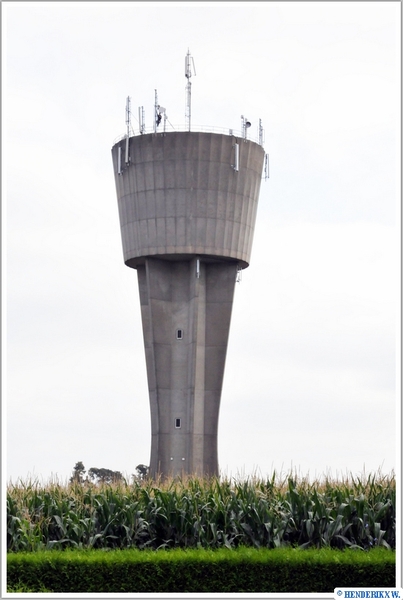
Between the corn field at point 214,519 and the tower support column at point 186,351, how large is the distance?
18959 millimetres

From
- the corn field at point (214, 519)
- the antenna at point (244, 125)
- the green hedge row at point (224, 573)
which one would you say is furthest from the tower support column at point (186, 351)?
the green hedge row at point (224, 573)

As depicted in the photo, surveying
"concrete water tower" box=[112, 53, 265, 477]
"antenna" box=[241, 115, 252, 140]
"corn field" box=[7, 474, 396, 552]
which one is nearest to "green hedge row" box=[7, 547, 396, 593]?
"corn field" box=[7, 474, 396, 552]

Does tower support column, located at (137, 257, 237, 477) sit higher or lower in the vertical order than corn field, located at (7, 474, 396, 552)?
higher

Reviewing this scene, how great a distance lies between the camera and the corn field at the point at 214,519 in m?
19.4

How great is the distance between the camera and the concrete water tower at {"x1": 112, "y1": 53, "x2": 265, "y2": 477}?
40031 millimetres

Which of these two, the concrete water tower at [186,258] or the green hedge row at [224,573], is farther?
the concrete water tower at [186,258]

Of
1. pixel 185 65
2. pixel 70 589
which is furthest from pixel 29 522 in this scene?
pixel 185 65

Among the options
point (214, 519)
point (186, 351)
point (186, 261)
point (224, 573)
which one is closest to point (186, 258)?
point (186, 261)

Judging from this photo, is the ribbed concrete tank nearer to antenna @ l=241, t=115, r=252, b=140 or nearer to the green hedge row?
antenna @ l=241, t=115, r=252, b=140

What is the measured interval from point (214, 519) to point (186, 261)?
2226 centimetres

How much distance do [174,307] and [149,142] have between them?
22.7 feet

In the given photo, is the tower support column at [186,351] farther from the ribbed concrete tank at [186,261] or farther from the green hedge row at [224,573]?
the green hedge row at [224,573]

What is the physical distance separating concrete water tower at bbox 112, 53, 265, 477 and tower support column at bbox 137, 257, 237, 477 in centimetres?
4

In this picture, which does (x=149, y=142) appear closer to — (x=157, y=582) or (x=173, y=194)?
(x=173, y=194)
